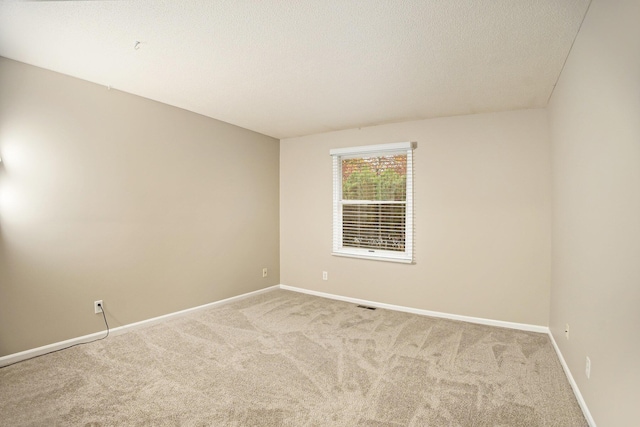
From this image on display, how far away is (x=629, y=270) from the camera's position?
1.35 metres

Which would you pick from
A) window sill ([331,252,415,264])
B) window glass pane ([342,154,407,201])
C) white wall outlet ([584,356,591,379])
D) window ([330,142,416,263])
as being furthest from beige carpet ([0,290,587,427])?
window glass pane ([342,154,407,201])

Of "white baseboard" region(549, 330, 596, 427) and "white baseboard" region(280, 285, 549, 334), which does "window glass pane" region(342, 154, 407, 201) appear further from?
"white baseboard" region(549, 330, 596, 427)

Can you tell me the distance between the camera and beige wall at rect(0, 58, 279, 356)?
8.41 ft

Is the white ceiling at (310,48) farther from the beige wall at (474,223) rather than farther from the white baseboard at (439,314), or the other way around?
the white baseboard at (439,314)

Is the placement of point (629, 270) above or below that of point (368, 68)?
below

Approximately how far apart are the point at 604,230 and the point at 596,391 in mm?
893

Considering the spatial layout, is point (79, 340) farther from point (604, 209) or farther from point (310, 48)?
point (604, 209)

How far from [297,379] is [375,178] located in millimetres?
2785

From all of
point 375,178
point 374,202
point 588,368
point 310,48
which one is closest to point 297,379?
point 588,368

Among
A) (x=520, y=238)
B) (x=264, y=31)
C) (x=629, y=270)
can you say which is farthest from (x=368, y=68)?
(x=520, y=238)

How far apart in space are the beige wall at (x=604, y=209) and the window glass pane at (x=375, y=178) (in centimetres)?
187

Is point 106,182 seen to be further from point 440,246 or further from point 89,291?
point 440,246

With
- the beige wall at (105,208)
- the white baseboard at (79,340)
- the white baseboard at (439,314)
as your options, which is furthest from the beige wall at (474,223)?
the white baseboard at (79,340)

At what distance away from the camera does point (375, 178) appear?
431cm
